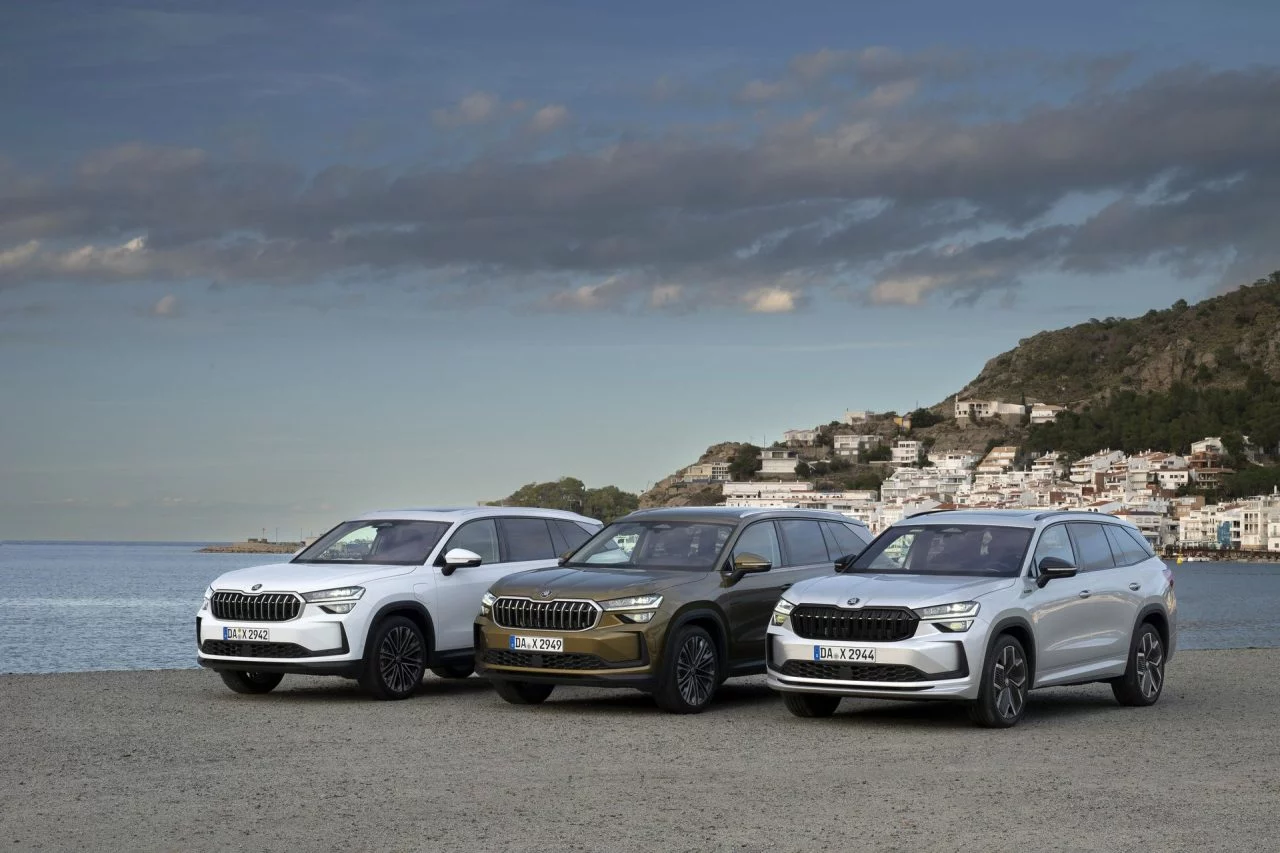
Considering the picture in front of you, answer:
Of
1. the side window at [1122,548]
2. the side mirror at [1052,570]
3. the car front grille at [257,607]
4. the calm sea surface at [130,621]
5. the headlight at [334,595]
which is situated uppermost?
the side window at [1122,548]

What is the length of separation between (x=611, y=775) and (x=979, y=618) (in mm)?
3926

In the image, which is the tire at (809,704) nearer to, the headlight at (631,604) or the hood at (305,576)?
the headlight at (631,604)

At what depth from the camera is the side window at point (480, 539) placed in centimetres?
1661

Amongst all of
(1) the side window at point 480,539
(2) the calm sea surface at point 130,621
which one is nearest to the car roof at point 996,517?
(1) the side window at point 480,539

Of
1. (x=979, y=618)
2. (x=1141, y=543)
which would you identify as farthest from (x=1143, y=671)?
(x=979, y=618)

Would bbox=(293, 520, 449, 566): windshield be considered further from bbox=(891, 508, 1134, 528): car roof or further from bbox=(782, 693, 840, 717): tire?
bbox=(891, 508, 1134, 528): car roof

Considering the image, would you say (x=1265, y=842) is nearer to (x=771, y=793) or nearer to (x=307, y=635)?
(x=771, y=793)

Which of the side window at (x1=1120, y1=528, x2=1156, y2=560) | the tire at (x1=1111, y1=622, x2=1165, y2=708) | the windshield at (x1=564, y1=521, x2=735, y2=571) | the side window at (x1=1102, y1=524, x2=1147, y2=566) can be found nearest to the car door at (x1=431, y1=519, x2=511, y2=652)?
the windshield at (x1=564, y1=521, x2=735, y2=571)

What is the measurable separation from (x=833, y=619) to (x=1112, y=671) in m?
3.40

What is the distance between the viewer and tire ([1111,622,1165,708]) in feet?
52.0

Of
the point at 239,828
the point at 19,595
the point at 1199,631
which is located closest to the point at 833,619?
the point at 239,828

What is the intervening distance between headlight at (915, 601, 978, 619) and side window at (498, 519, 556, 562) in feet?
16.5

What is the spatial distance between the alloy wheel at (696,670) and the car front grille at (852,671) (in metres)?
1.14

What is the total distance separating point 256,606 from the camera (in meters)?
15.4
